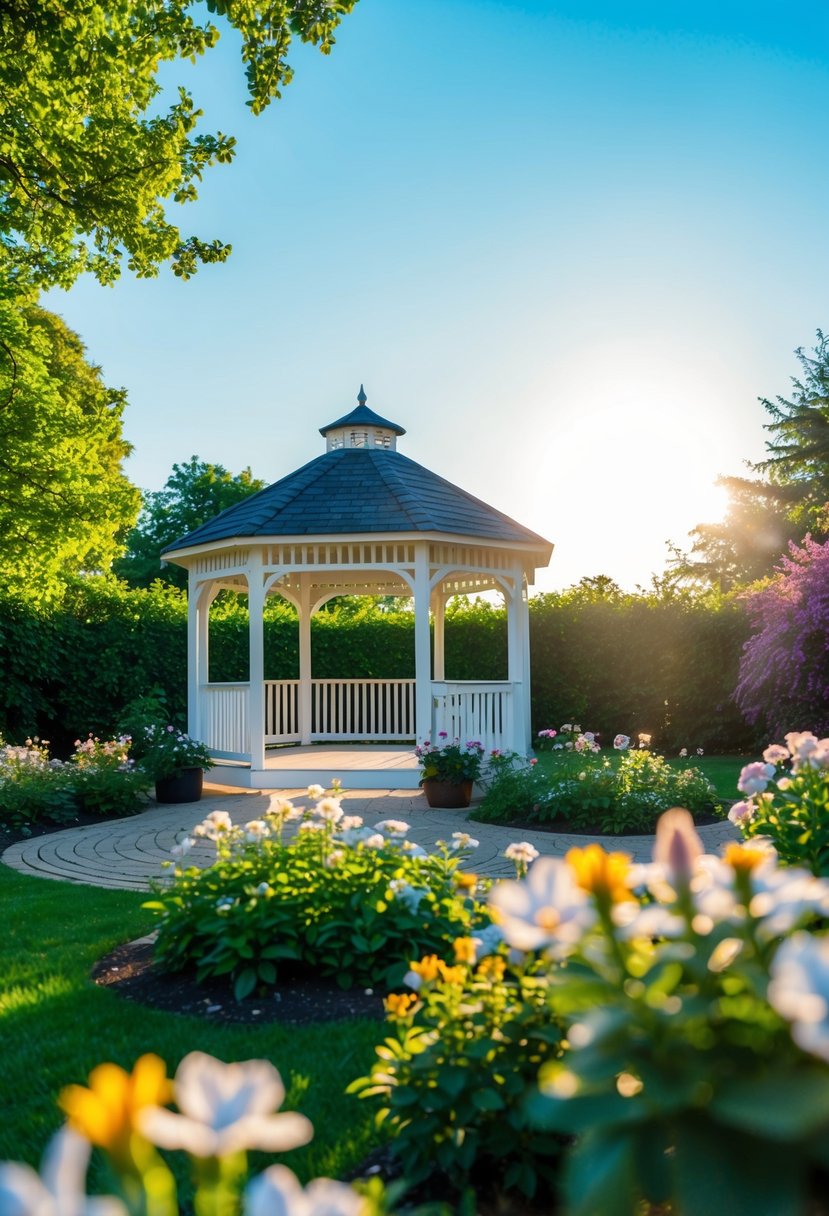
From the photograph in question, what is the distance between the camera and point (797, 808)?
153 inches

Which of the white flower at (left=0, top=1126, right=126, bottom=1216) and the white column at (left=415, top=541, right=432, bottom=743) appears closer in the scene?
the white flower at (left=0, top=1126, right=126, bottom=1216)

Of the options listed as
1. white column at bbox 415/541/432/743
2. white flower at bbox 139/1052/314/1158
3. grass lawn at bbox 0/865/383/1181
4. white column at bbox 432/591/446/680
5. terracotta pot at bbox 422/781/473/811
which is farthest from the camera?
white column at bbox 432/591/446/680

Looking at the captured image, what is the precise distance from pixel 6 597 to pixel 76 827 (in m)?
4.95

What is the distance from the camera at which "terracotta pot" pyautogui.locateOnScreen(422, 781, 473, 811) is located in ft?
33.2

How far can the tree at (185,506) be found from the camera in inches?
1519

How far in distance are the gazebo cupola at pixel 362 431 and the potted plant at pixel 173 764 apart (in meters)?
5.41

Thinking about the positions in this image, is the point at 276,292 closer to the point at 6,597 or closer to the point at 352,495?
the point at 352,495

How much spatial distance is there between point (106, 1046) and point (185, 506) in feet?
125

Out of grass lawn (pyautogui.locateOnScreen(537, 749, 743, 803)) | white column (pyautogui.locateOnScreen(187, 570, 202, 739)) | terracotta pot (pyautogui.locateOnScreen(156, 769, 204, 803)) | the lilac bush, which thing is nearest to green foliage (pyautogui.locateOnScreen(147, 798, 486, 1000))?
grass lawn (pyautogui.locateOnScreen(537, 749, 743, 803))

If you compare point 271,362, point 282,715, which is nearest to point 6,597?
point 282,715

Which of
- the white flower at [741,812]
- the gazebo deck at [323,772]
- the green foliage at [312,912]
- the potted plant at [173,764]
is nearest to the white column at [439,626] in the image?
the gazebo deck at [323,772]

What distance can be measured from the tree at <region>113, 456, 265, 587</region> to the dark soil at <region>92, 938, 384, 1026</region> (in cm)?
3346

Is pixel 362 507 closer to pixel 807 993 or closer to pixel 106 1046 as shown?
pixel 106 1046

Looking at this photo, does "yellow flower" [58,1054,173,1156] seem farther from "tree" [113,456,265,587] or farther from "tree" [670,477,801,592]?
"tree" [113,456,265,587]
